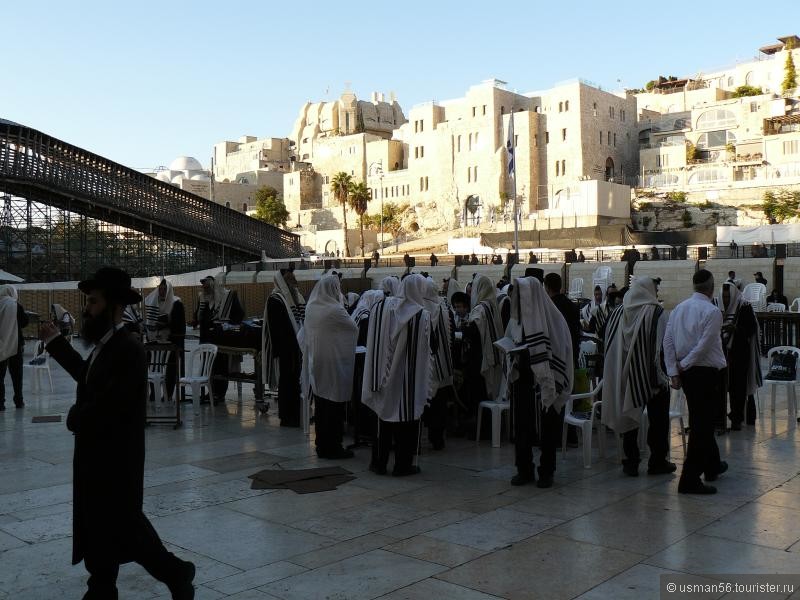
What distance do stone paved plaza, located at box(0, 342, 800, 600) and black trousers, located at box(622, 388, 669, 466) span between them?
17cm

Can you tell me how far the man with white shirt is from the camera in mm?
5633

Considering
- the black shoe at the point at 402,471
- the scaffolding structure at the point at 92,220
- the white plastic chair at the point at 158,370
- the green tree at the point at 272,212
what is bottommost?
the black shoe at the point at 402,471

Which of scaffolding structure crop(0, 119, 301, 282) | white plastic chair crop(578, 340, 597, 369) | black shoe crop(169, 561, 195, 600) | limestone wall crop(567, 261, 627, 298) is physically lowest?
black shoe crop(169, 561, 195, 600)

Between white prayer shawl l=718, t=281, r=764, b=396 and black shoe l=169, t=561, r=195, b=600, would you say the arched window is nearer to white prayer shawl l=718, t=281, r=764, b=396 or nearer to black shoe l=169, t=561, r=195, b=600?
white prayer shawl l=718, t=281, r=764, b=396

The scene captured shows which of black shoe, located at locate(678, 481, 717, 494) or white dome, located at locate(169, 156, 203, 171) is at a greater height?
white dome, located at locate(169, 156, 203, 171)

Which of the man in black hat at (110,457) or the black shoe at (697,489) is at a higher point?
the man in black hat at (110,457)

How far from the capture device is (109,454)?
3529mm

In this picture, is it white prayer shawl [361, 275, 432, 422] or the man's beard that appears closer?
the man's beard

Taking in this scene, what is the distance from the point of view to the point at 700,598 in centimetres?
380

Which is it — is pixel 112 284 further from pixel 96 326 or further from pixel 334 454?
pixel 334 454

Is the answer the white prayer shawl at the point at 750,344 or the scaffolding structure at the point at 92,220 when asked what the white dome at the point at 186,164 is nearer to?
the scaffolding structure at the point at 92,220

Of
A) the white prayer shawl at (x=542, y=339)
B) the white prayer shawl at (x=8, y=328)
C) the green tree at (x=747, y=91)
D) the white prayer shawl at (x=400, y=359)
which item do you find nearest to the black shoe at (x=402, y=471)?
the white prayer shawl at (x=400, y=359)

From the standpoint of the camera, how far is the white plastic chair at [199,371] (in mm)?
9241

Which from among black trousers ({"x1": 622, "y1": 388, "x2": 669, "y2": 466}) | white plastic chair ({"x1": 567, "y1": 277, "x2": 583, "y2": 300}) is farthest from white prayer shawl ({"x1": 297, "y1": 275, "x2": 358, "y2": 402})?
white plastic chair ({"x1": 567, "y1": 277, "x2": 583, "y2": 300})
